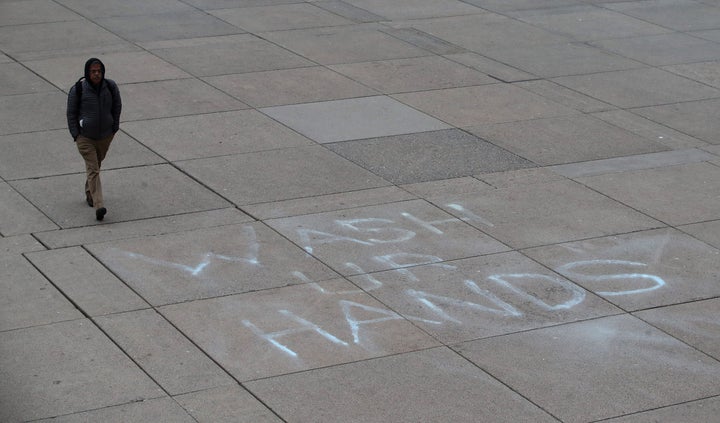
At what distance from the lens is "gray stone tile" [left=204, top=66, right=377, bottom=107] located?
13.7 m

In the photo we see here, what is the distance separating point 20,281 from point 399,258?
10.2 feet

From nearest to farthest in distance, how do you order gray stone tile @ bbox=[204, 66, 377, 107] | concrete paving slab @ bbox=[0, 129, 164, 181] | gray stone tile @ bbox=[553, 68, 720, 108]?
concrete paving slab @ bbox=[0, 129, 164, 181] < gray stone tile @ bbox=[204, 66, 377, 107] < gray stone tile @ bbox=[553, 68, 720, 108]

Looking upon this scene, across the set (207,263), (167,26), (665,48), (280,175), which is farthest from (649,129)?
(167,26)

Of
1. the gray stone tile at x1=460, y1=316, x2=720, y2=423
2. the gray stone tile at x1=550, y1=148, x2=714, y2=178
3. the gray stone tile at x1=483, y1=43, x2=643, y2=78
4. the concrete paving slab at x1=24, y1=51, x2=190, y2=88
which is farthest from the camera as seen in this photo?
the gray stone tile at x1=483, y1=43, x2=643, y2=78

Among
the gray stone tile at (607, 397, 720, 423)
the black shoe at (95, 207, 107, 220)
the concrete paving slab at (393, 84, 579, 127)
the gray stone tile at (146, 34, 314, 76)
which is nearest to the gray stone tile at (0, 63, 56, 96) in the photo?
the gray stone tile at (146, 34, 314, 76)

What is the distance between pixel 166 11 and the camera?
702 inches

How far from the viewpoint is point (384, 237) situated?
10000 mm

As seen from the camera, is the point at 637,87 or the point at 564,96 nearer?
the point at 564,96

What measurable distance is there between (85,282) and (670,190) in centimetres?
594

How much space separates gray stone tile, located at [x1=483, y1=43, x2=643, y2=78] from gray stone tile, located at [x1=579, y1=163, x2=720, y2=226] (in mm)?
3569

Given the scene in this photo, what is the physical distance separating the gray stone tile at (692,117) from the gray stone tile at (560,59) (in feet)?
5.25

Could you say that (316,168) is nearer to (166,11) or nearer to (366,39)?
(366,39)

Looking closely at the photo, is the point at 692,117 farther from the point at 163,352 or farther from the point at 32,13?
the point at 32,13

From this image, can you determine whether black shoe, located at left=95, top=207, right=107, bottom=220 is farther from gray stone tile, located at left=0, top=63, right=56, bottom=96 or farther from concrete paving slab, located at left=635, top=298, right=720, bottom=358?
concrete paving slab, located at left=635, top=298, right=720, bottom=358
